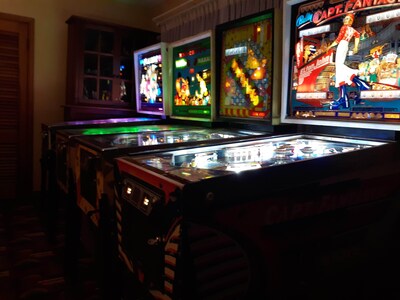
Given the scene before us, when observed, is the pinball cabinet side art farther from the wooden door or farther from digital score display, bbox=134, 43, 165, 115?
the wooden door

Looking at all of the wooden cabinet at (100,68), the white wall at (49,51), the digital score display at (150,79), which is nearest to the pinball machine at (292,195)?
the digital score display at (150,79)

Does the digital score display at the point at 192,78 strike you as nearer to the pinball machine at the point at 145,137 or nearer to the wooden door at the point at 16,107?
the pinball machine at the point at 145,137

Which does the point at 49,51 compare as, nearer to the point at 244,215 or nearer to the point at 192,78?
the point at 192,78

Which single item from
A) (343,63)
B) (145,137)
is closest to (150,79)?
(145,137)

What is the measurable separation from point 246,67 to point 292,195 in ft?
4.14

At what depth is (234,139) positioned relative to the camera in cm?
193

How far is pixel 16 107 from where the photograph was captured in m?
3.93

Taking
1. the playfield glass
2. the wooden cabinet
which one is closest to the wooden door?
the wooden cabinet

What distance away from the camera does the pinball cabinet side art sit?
1460 millimetres

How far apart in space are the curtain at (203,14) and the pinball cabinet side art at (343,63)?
0.64m

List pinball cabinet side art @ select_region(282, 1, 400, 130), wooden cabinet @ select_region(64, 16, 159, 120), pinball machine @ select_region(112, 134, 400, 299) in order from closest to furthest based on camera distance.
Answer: pinball machine @ select_region(112, 134, 400, 299), pinball cabinet side art @ select_region(282, 1, 400, 130), wooden cabinet @ select_region(64, 16, 159, 120)

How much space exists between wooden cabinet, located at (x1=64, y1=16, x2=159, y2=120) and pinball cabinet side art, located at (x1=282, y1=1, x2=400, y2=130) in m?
2.48

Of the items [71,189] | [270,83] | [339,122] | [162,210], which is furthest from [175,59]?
[162,210]

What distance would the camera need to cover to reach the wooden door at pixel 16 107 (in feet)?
12.6
